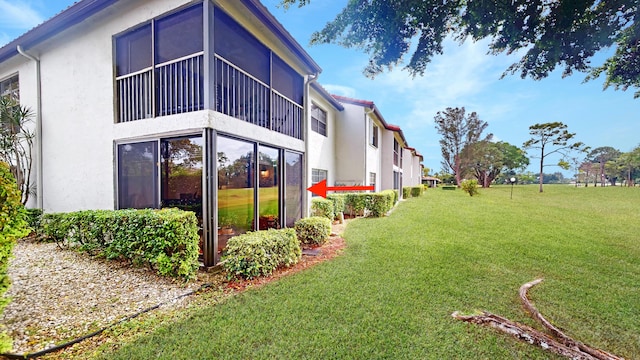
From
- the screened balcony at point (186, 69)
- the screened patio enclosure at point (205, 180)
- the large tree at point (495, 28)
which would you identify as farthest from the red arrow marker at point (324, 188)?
the large tree at point (495, 28)

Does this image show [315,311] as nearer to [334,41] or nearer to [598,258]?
[334,41]

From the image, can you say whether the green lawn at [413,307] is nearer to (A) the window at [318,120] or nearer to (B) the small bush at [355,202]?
(B) the small bush at [355,202]

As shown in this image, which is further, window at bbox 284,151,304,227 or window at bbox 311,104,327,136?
window at bbox 311,104,327,136

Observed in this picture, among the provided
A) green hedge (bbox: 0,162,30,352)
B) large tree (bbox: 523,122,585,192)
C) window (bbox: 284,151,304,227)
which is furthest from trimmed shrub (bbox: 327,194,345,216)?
large tree (bbox: 523,122,585,192)

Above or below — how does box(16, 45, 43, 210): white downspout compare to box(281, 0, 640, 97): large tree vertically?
below

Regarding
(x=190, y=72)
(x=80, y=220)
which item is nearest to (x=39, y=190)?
(x=80, y=220)

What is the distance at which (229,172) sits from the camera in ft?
18.4

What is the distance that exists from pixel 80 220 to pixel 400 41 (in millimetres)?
7693

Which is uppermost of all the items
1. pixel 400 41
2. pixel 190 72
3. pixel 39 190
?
pixel 400 41

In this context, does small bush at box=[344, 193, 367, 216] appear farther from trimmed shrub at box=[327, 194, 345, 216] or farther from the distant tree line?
the distant tree line

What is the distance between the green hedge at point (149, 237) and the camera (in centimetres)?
440

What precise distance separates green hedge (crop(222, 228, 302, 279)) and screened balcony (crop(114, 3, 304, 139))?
275 cm

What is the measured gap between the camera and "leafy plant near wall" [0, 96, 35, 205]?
774 centimetres

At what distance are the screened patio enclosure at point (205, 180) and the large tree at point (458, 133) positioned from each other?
50.4 metres
